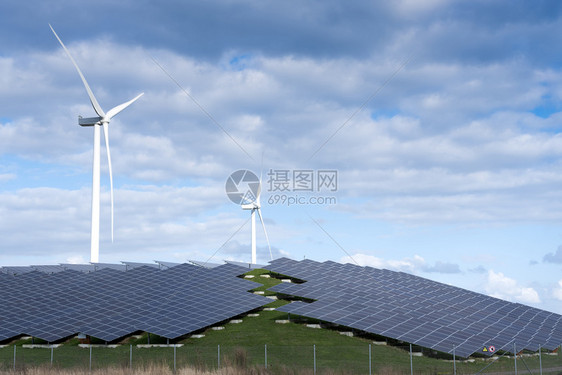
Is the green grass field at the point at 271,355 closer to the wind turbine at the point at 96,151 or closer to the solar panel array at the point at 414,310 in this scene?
the solar panel array at the point at 414,310

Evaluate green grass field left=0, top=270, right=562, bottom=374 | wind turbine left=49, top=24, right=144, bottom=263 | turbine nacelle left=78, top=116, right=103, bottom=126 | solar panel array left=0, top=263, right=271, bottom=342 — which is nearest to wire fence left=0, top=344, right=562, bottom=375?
green grass field left=0, top=270, right=562, bottom=374

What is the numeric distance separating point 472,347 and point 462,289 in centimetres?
2927

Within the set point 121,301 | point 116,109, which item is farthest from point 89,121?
point 121,301

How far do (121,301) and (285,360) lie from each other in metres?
20.6

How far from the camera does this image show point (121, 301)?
50750mm

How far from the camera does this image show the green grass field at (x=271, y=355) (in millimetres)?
35438

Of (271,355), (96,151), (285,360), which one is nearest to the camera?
(285,360)

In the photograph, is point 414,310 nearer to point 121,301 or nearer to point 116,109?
point 121,301

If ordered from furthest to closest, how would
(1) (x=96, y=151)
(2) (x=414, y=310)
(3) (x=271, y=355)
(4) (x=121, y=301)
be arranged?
1. (1) (x=96, y=151)
2. (4) (x=121, y=301)
3. (2) (x=414, y=310)
4. (3) (x=271, y=355)

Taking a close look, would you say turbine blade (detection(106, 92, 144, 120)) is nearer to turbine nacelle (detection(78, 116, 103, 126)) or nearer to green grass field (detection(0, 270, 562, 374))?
turbine nacelle (detection(78, 116, 103, 126))

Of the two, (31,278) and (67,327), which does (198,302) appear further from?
(31,278)

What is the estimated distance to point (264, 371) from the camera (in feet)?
105

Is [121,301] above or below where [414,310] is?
above

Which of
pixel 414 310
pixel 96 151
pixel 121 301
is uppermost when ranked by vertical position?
pixel 96 151
